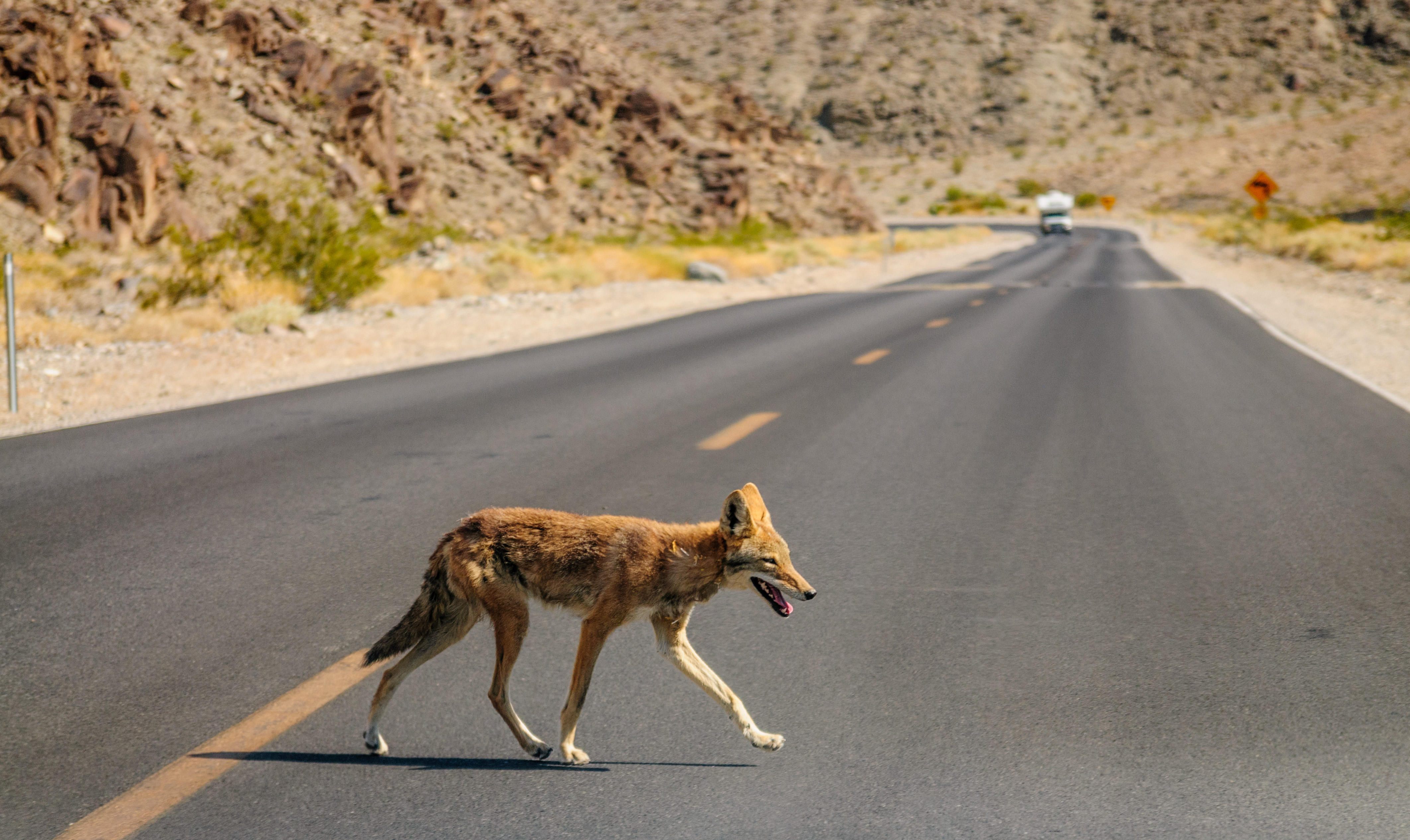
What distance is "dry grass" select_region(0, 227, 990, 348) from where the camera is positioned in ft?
59.7

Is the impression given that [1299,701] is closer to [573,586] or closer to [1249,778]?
[1249,778]

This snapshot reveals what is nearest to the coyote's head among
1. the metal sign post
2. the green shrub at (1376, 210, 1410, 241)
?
the metal sign post

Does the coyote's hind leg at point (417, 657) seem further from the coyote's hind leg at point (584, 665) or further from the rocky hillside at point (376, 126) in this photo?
the rocky hillside at point (376, 126)

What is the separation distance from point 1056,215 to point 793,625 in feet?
242

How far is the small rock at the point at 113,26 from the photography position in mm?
37438

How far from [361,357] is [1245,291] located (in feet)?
75.7

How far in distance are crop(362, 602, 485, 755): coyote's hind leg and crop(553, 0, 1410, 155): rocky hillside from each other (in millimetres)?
111965

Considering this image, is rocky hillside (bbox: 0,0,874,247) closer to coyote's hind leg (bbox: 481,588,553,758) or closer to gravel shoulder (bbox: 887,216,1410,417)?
gravel shoulder (bbox: 887,216,1410,417)

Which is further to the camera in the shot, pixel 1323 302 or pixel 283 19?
pixel 283 19

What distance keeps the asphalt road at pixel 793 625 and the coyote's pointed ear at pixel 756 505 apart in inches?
34.2

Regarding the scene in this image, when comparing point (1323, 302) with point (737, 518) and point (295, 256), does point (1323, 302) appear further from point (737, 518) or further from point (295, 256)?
point (737, 518)

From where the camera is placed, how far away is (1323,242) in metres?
44.3

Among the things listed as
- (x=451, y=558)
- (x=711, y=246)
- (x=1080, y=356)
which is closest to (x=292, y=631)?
(x=451, y=558)

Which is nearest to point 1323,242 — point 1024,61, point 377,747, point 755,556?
point 755,556
